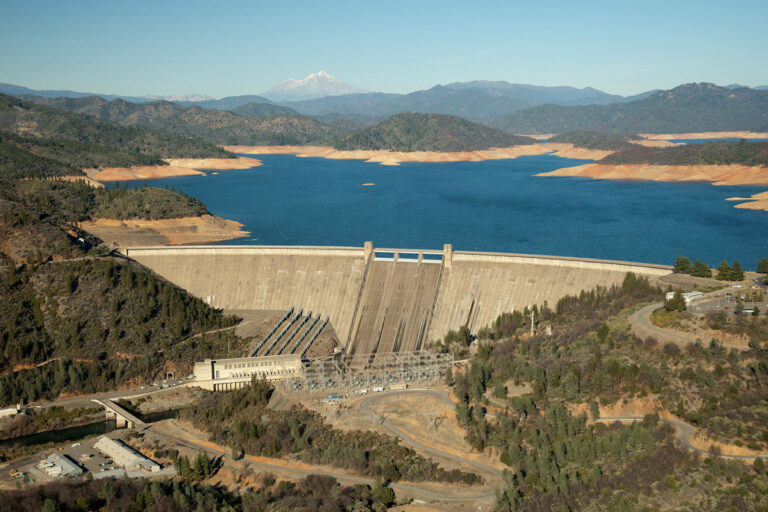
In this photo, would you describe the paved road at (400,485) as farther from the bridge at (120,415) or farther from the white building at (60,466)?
the white building at (60,466)

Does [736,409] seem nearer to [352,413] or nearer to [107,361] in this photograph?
[352,413]

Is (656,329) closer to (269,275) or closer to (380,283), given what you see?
(380,283)

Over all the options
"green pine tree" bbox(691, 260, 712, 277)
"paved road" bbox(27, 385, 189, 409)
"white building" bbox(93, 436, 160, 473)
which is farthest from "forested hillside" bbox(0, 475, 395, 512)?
"green pine tree" bbox(691, 260, 712, 277)

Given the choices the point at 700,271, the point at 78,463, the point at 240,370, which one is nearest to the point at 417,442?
the point at 240,370

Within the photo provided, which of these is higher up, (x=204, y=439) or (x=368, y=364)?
(x=368, y=364)

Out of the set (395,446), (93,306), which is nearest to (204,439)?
(395,446)

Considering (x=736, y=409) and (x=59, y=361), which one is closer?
(x=736, y=409)
